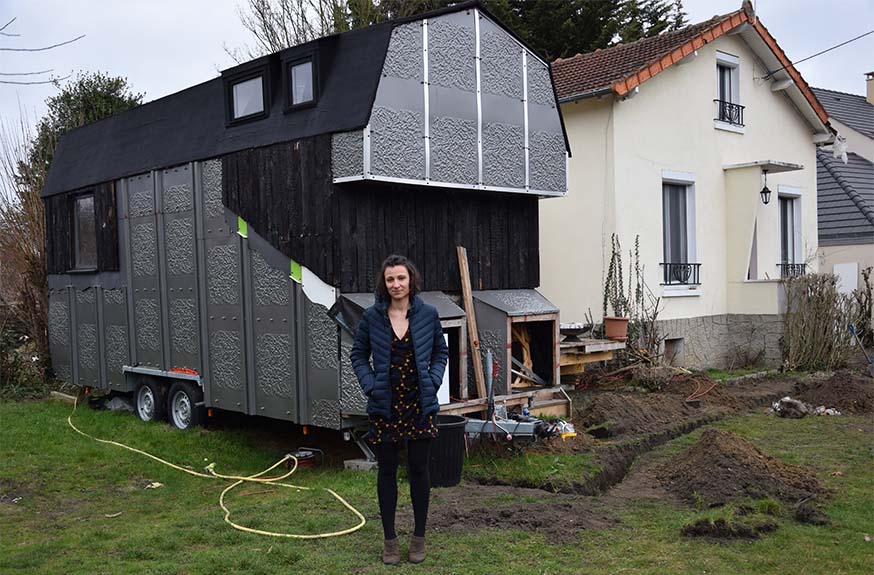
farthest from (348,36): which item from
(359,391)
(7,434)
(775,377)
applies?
(775,377)

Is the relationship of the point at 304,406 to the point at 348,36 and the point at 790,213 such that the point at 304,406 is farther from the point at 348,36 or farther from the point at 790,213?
the point at 790,213

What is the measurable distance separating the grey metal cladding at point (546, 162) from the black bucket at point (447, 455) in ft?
12.1

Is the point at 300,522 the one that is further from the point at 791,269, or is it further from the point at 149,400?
the point at 791,269

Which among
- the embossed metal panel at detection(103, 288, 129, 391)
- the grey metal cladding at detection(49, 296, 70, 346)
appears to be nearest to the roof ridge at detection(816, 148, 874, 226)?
the embossed metal panel at detection(103, 288, 129, 391)

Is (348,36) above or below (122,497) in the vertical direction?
above

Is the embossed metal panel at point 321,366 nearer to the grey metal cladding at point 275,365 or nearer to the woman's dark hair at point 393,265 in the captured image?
the grey metal cladding at point 275,365

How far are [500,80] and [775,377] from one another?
7.37 meters

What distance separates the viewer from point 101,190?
40.0 ft

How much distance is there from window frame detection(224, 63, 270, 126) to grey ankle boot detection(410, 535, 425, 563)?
18.3 ft

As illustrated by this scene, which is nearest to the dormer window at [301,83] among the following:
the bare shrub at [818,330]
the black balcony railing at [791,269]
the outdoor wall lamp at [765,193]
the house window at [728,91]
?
the house window at [728,91]

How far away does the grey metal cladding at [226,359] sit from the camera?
9898mm

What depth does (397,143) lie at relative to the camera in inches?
346

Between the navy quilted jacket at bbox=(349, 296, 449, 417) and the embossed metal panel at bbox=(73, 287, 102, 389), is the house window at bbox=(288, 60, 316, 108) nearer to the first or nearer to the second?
the navy quilted jacket at bbox=(349, 296, 449, 417)

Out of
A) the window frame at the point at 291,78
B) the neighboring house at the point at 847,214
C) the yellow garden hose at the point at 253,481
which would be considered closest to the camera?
the yellow garden hose at the point at 253,481
